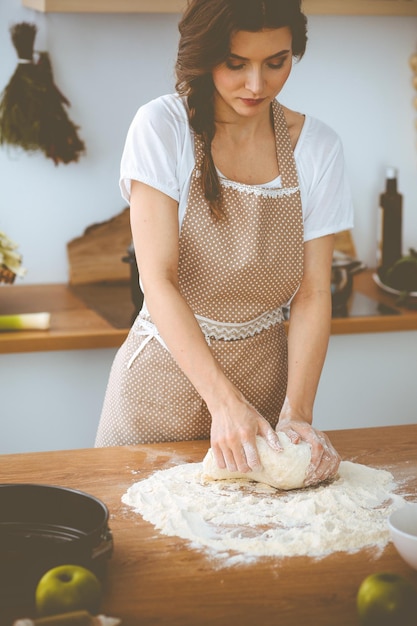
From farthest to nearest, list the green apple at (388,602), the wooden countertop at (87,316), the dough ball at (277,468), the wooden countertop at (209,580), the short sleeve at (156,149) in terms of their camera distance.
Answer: the wooden countertop at (87,316), the short sleeve at (156,149), the dough ball at (277,468), the wooden countertop at (209,580), the green apple at (388,602)

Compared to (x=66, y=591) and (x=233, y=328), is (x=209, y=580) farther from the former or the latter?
(x=233, y=328)

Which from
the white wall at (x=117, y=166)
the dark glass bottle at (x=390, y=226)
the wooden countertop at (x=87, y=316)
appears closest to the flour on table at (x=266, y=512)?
the wooden countertop at (x=87, y=316)

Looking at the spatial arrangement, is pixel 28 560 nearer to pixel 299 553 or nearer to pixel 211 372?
pixel 299 553

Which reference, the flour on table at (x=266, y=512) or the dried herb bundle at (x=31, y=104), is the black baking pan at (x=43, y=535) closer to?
the flour on table at (x=266, y=512)

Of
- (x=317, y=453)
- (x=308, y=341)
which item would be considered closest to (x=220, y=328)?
(x=308, y=341)

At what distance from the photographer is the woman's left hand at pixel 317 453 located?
1.48 m

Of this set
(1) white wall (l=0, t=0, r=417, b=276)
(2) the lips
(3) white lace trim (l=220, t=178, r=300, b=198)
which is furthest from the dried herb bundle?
(2) the lips

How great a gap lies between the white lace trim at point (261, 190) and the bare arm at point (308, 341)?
0.11 meters

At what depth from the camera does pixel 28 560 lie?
3.47 feet

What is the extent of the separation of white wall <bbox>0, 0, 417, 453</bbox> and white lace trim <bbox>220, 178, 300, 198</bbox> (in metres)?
0.92

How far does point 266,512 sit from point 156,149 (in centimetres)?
73

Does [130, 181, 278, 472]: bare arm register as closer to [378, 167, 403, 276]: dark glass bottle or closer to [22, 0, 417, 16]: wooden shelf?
[22, 0, 417, 16]: wooden shelf

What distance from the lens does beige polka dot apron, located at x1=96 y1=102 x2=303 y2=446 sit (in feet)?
5.98

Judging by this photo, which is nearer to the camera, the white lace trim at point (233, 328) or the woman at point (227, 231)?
the woman at point (227, 231)
